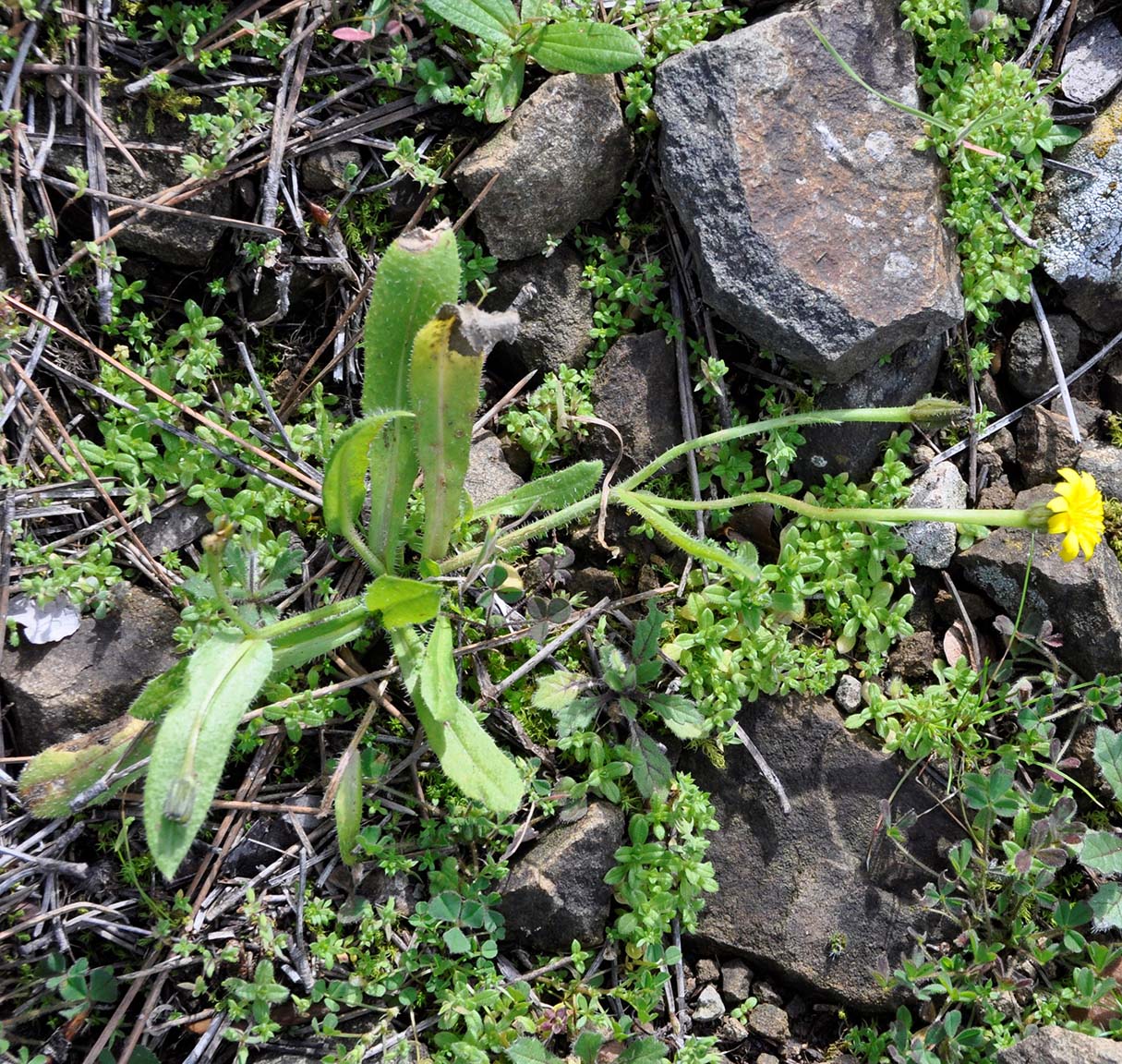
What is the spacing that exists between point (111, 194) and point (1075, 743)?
3603 millimetres

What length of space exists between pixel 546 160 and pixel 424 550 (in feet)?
4.50

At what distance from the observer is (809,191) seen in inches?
126

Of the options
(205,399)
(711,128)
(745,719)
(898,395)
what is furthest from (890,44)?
(205,399)

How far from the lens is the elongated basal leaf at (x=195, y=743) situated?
225 centimetres

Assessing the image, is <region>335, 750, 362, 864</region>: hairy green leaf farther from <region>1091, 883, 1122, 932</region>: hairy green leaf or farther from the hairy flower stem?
<region>1091, 883, 1122, 932</region>: hairy green leaf

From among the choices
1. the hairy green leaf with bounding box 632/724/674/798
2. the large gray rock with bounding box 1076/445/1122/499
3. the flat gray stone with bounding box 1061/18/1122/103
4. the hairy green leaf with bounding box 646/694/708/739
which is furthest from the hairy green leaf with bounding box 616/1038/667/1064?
the flat gray stone with bounding box 1061/18/1122/103

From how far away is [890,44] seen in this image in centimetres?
335

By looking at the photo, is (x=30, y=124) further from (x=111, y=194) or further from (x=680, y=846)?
(x=680, y=846)

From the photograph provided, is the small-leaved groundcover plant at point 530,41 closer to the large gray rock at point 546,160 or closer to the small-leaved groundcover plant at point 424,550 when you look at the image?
the large gray rock at point 546,160

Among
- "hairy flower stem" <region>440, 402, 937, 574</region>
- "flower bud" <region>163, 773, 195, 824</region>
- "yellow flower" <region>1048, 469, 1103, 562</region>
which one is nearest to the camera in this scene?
"flower bud" <region>163, 773, 195, 824</region>

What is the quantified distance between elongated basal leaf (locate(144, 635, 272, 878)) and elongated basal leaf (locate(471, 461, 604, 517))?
3.00 ft

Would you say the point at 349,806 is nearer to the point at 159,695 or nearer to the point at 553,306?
the point at 159,695

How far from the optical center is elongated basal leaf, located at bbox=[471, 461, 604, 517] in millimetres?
3111

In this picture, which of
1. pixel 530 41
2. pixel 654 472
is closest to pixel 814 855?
pixel 654 472
